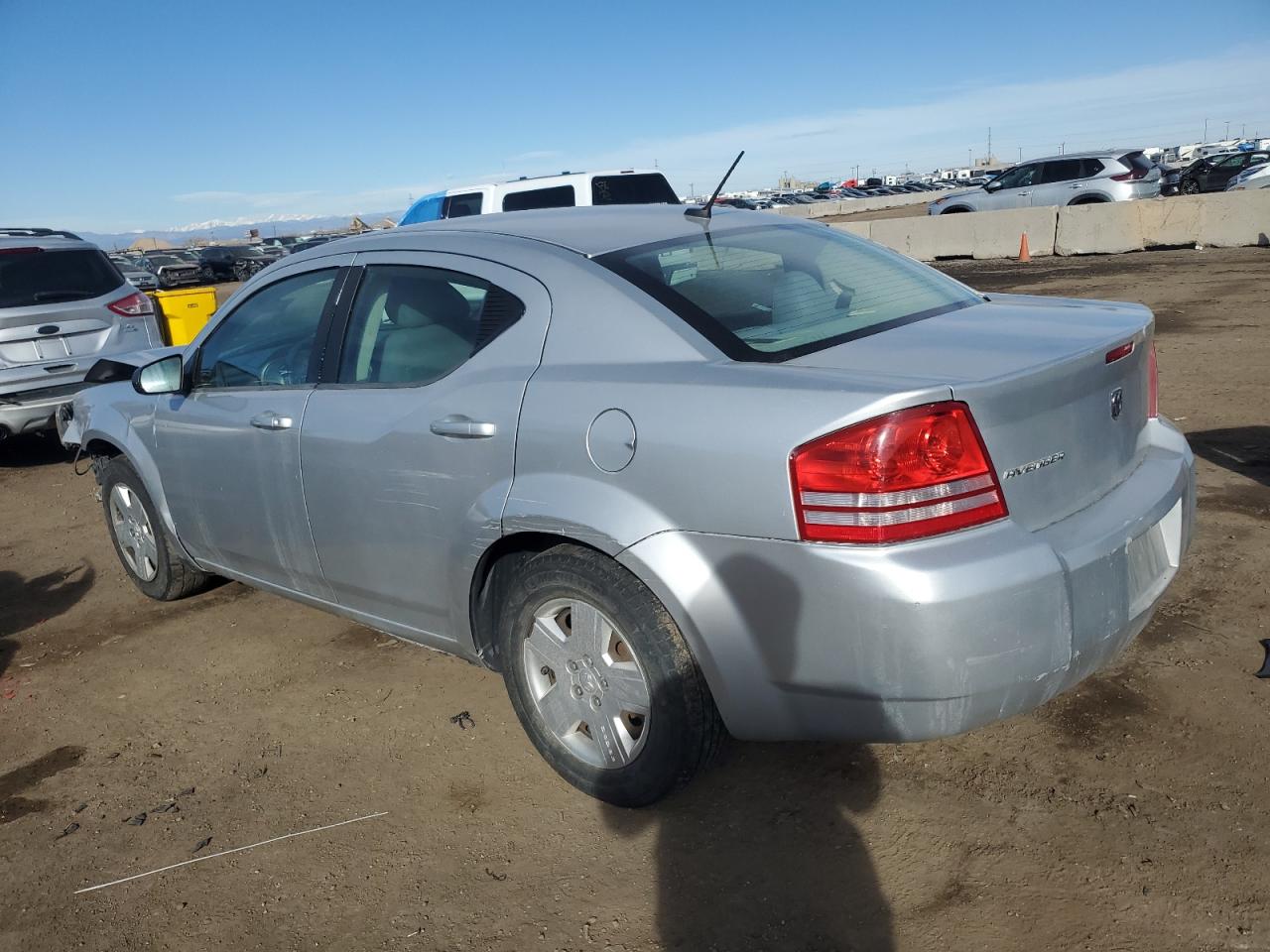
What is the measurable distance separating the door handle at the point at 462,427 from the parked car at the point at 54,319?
19.3 ft

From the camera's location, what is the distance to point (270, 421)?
3.77 m

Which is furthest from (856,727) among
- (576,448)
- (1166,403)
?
(1166,403)

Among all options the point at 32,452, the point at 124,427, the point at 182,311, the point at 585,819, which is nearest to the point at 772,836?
the point at 585,819

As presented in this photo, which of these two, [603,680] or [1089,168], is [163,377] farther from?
[1089,168]

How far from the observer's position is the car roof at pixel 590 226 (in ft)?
10.8

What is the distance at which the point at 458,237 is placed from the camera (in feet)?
11.5

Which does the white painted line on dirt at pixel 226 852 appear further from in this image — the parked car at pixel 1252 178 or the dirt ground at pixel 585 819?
the parked car at pixel 1252 178

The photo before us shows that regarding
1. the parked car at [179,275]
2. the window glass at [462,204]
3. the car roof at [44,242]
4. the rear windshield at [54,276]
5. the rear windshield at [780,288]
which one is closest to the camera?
the rear windshield at [780,288]

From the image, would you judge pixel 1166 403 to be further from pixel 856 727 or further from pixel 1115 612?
pixel 856 727

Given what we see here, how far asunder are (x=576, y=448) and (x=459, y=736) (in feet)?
4.41

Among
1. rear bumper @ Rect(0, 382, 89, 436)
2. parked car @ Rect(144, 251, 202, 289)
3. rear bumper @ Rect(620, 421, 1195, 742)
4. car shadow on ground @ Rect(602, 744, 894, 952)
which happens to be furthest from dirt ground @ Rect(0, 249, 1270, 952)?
parked car @ Rect(144, 251, 202, 289)

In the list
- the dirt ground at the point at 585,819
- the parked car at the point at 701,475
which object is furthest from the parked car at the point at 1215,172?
the parked car at the point at 701,475

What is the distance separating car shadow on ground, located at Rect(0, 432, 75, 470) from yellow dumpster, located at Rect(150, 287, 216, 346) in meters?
2.18

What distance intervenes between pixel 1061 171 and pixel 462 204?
15.0 metres
